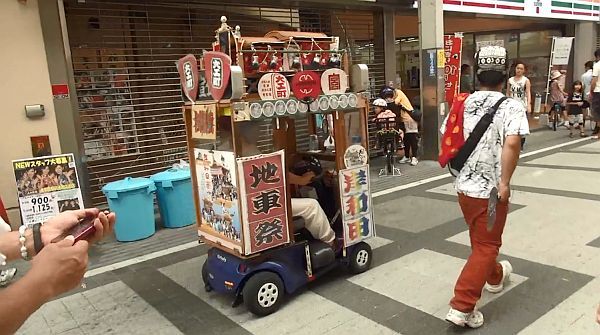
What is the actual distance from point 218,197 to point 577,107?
31.7ft

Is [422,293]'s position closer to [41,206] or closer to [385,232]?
[385,232]

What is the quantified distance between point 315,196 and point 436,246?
127 centimetres

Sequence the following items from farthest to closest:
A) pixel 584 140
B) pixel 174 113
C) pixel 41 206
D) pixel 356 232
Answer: pixel 584 140, pixel 174 113, pixel 41 206, pixel 356 232

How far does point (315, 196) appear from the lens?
4.06m

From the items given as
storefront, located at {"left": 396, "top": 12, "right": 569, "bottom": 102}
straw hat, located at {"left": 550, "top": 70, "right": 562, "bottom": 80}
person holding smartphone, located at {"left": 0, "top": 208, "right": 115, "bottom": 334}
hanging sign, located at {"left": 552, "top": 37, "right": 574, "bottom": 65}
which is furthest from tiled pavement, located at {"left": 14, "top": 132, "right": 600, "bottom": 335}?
storefront, located at {"left": 396, "top": 12, "right": 569, "bottom": 102}

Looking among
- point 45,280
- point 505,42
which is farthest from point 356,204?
point 505,42

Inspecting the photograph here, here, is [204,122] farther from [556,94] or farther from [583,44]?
[583,44]

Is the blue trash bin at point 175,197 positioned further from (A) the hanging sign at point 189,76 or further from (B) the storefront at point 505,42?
(B) the storefront at point 505,42

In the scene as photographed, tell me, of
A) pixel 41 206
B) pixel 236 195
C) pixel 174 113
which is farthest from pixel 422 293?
pixel 174 113

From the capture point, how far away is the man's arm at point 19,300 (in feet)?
3.77

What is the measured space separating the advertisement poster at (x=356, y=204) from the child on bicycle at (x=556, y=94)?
926cm

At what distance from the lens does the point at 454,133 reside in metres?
3.05

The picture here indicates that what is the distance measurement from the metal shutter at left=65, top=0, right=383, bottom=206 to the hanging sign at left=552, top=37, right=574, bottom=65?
7546mm

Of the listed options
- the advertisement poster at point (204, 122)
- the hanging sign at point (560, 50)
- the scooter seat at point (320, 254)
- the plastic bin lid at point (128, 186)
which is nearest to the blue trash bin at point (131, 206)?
the plastic bin lid at point (128, 186)
